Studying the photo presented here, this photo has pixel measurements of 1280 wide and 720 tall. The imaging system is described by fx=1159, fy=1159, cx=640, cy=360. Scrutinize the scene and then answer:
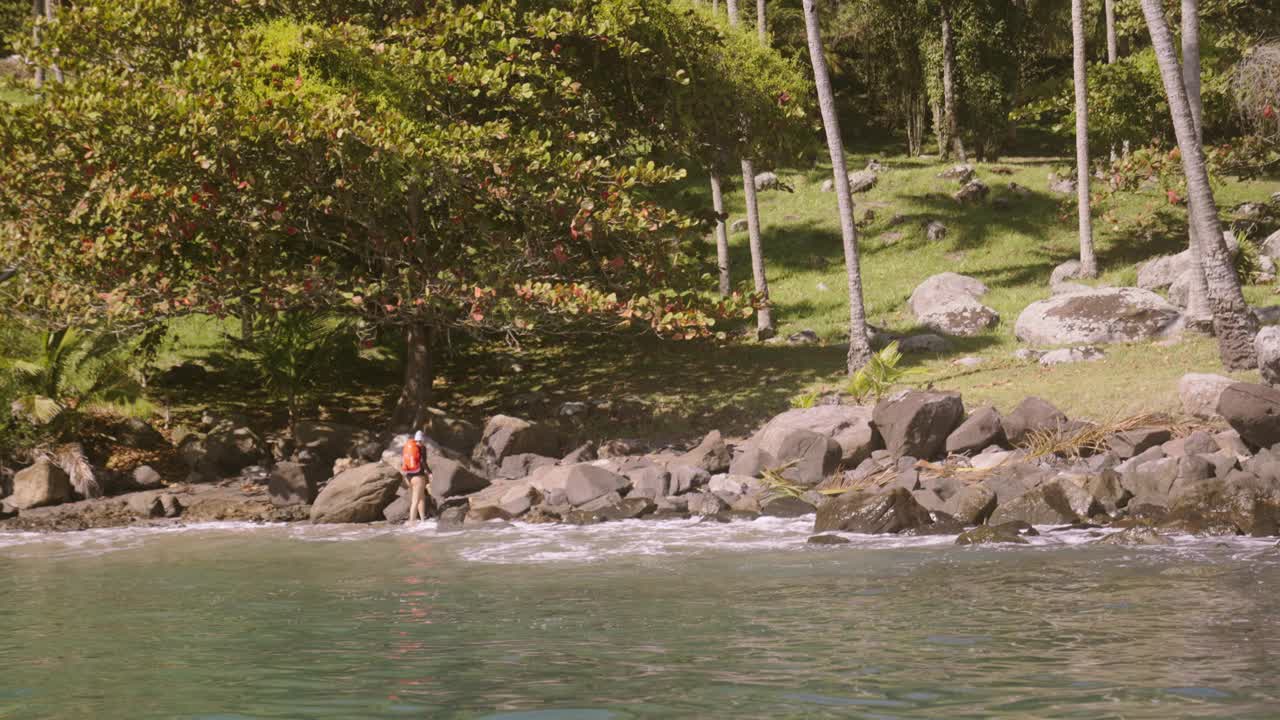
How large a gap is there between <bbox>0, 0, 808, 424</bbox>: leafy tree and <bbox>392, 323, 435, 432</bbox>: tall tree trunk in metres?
0.05

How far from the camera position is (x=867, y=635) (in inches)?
307

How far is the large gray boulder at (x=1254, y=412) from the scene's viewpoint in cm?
1452

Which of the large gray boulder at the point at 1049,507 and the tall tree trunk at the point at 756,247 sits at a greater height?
the tall tree trunk at the point at 756,247

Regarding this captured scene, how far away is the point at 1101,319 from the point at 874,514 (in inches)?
486

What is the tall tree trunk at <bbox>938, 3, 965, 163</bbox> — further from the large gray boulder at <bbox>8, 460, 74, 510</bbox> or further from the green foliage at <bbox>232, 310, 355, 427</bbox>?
the large gray boulder at <bbox>8, 460, 74, 510</bbox>

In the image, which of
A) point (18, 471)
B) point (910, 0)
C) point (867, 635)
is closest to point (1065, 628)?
point (867, 635)

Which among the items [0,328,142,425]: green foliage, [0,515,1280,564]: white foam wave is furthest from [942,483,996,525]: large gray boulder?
[0,328,142,425]: green foliage

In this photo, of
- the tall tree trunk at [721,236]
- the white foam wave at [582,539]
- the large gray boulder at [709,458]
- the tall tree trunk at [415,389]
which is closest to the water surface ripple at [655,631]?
the white foam wave at [582,539]

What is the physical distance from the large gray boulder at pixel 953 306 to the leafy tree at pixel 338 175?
8670 millimetres

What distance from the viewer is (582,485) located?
16562mm

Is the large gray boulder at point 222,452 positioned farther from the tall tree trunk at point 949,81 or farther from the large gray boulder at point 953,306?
the tall tree trunk at point 949,81

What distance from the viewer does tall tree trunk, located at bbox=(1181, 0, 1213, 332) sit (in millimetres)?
20219

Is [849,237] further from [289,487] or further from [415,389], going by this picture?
[289,487]

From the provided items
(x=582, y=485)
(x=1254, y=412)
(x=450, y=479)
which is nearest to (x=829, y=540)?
(x=582, y=485)
